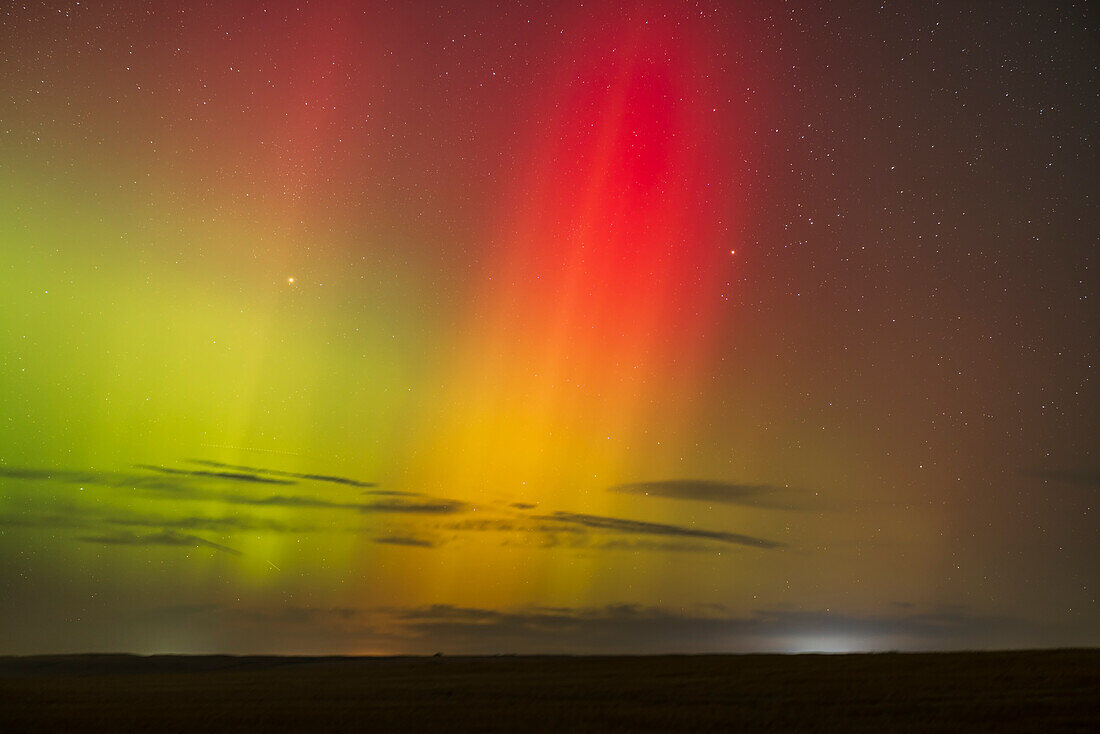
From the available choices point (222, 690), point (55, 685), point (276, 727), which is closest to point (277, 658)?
point (55, 685)

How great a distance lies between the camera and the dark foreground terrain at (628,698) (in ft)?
96.8

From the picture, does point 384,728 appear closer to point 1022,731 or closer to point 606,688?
point 606,688

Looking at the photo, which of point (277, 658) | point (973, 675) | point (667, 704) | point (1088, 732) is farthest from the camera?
point (277, 658)

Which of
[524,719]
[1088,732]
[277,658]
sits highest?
[1088,732]

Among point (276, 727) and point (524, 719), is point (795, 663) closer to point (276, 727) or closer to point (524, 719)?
point (524, 719)

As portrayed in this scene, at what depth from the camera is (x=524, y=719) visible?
3083cm

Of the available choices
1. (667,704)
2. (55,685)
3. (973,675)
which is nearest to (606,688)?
(667,704)

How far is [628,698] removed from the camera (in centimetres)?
3547

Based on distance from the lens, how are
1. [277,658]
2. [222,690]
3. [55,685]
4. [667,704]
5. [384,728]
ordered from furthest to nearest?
[277,658] < [55,685] < [222,690] < [667,704] < [384,728]

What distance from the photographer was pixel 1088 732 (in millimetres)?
26172

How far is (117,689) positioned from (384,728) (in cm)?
2046

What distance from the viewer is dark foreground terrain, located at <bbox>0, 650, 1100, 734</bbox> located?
29.5m

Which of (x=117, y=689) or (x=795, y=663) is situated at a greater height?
(x=795, y=663)

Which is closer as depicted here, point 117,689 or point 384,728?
point 384,728
